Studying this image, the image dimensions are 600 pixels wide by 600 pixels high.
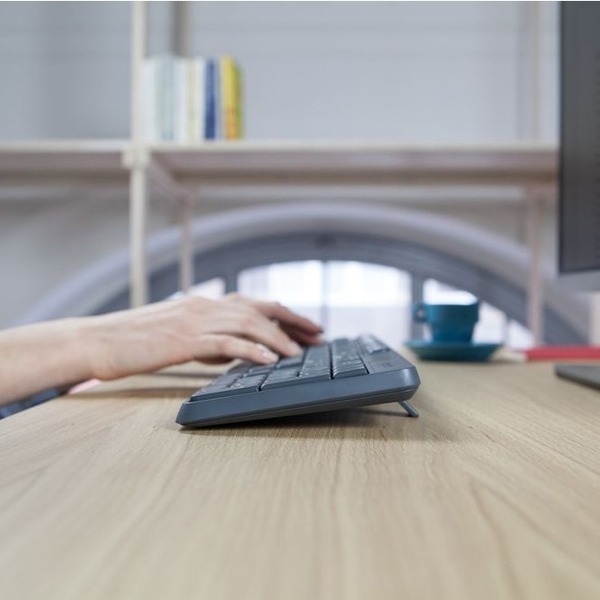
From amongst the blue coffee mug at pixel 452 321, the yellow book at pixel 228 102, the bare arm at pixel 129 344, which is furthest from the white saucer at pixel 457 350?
the yellow book at pixel 228 102

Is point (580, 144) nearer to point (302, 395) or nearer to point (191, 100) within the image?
point (302, 395)

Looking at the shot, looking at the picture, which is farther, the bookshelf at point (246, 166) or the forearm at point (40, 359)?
the bookshelf at point (246, 166)

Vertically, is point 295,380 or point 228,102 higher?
point 228,102

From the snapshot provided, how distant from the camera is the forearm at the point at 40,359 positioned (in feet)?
2.02

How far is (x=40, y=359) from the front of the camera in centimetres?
63

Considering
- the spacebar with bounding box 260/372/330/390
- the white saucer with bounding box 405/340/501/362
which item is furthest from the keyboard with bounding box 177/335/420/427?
the white saucer with bounding box 405/340/501/362

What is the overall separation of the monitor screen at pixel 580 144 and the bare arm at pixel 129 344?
0.43 metres

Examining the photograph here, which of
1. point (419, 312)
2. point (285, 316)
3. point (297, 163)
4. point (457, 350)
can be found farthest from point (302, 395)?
point (297, 163)

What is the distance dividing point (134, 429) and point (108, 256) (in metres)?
2.41

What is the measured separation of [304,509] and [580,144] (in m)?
0.79

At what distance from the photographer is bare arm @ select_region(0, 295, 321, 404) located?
2.06 feet

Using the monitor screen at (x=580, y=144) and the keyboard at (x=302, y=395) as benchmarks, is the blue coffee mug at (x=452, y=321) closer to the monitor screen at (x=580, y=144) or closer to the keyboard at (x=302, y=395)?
the monitor screen at (x=580, y=144)

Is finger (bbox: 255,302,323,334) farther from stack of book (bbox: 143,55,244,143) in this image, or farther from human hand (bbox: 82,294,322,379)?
stack of book (bbox: 143,55,244,143)

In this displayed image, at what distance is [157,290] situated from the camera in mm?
3266
